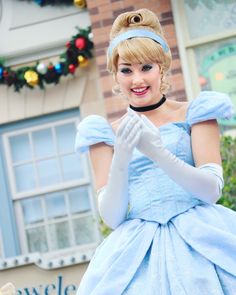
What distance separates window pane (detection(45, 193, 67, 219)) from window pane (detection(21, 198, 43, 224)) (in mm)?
79

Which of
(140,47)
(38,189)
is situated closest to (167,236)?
(140,47)

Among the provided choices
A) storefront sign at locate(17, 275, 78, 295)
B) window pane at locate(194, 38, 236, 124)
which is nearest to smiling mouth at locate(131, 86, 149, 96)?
storefront sign at locate(17, 275, 78, 295)

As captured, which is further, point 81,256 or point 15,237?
point 15,237

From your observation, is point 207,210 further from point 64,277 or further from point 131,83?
point 64,277

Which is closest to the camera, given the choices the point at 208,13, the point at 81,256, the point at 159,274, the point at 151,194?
the point at 159,274

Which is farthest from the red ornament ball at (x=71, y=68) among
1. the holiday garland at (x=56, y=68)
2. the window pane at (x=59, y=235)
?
the window pane at (x=59, y=235)

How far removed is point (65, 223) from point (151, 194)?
4364 mm

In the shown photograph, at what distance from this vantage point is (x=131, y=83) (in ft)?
8.71

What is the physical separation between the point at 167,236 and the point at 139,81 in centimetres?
50

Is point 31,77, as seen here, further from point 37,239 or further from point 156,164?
point 156,164

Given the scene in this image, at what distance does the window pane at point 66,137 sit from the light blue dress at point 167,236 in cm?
420

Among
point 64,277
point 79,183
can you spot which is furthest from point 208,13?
point 64,277

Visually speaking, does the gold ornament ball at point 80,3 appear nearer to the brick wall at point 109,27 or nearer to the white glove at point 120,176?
the brick wall at point 109,27

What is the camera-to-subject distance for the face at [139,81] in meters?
2.64
